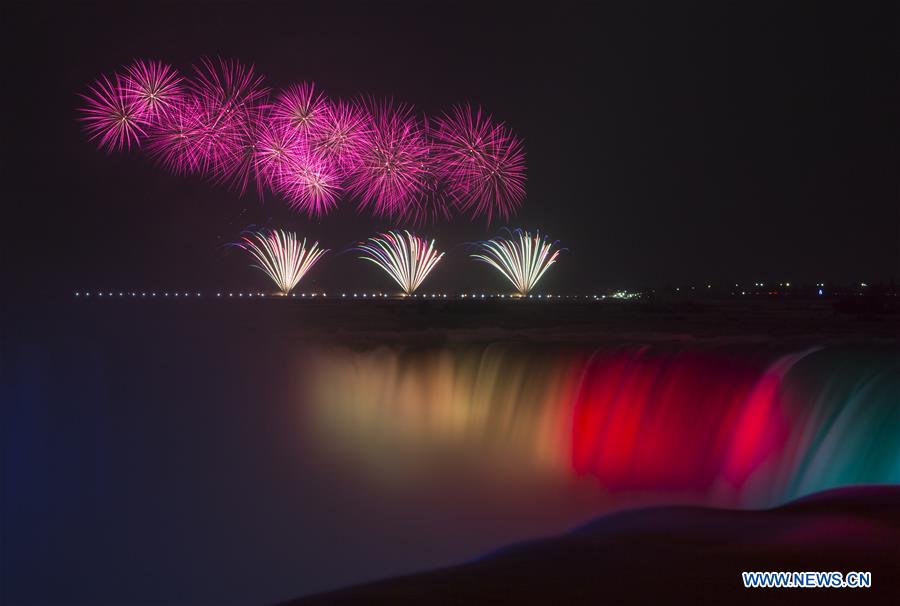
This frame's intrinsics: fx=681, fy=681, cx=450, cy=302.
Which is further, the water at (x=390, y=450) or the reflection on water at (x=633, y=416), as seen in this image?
the water at (x=390, y=450)

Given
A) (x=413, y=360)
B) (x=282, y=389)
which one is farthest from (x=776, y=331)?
(x=282, y=389)

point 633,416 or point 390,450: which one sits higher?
point 633,416

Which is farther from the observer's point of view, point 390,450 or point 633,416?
point 390,450

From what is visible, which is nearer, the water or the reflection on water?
the reflection on water
